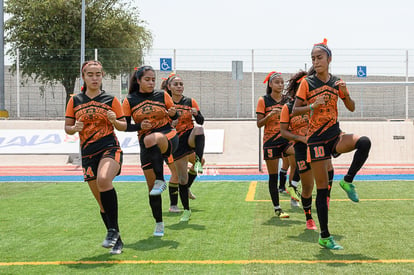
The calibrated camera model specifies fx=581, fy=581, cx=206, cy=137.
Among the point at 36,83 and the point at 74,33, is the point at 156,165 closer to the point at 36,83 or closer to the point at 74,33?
the point at 36,83

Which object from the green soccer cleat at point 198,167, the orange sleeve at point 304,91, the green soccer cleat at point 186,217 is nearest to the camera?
the orange sleeve at point 304,91

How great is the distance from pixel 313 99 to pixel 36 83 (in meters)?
20.9

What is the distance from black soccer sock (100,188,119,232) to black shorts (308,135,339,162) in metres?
2.16

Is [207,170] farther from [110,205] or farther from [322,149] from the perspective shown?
[322,149]

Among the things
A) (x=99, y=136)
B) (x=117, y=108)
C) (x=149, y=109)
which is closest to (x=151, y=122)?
(x=149, y=109)

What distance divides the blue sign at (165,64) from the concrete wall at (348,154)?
310cm

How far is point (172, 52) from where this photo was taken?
908 inches

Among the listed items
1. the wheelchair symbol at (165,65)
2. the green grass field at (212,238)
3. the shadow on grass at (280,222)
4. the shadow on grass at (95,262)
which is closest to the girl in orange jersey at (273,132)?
the shadow on grass at (280,222)

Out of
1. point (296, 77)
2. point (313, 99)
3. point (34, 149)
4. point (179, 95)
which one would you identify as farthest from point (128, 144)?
point (313, 99)

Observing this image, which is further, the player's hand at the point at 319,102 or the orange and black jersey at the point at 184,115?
the orange and black jersey at the point at 184,115

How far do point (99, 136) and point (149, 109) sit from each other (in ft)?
3.39

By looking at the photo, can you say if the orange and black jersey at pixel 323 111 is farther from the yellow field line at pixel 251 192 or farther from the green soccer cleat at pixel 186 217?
the yellow field line at pixel 251 192

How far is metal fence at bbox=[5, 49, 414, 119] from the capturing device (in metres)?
22.2

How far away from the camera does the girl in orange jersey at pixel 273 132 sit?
855 centimetres
